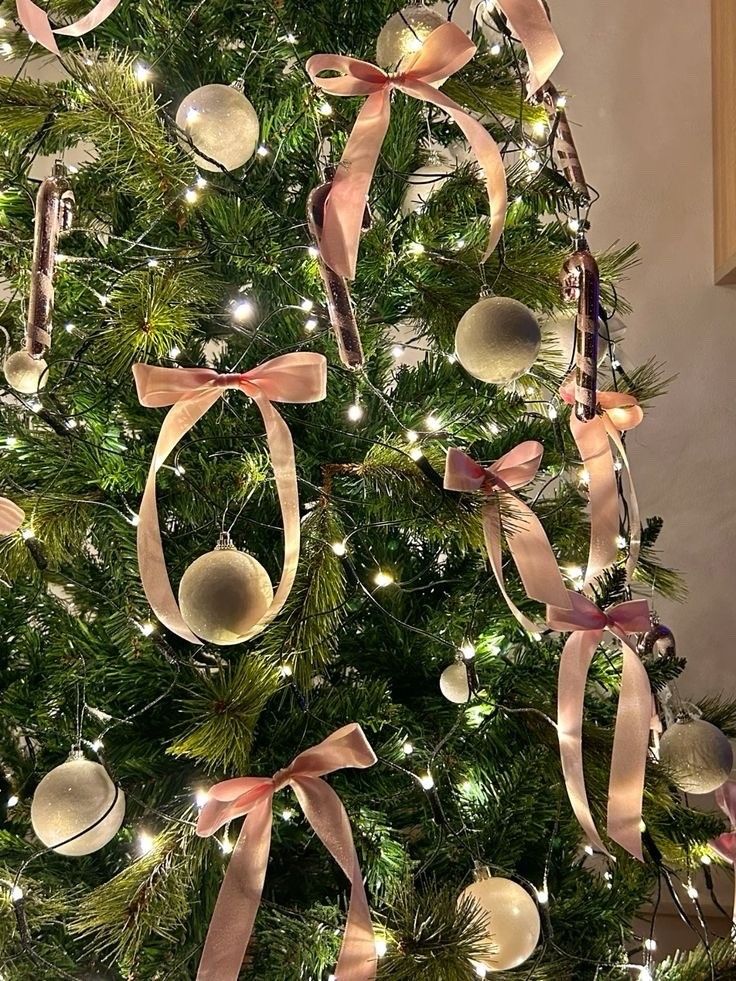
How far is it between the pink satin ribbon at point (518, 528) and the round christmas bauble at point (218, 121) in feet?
0.87

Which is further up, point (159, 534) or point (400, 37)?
point (400, 37)

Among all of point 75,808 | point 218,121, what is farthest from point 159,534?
point 218,121

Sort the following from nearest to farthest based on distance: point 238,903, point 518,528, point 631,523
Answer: point 238,903
point 518,528
point 631,523

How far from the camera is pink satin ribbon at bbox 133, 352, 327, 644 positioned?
1.65 ft

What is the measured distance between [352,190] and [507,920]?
17.5 inches

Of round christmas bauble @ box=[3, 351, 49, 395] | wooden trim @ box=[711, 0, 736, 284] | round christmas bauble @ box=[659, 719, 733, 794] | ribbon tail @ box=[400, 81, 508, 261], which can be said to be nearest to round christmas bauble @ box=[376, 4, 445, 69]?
ribbon tail @ box=[400, 81, 508, 261]

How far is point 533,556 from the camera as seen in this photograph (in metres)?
0.56

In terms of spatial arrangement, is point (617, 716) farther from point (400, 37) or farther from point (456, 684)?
point (400, 37)

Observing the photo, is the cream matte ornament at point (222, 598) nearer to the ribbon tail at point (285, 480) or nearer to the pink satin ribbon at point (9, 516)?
the ribbon tail at point (285, 480)

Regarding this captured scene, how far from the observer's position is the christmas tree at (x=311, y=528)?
1.68 feet

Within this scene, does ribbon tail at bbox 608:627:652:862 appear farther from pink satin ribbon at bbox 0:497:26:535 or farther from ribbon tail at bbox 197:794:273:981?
pink satin ribbon at bbox 0:497:26:535

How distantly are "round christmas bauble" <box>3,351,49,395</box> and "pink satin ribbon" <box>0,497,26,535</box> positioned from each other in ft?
0.25

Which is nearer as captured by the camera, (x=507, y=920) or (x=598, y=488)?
(x=507, y=920)

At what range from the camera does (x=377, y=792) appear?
2.13 feet
